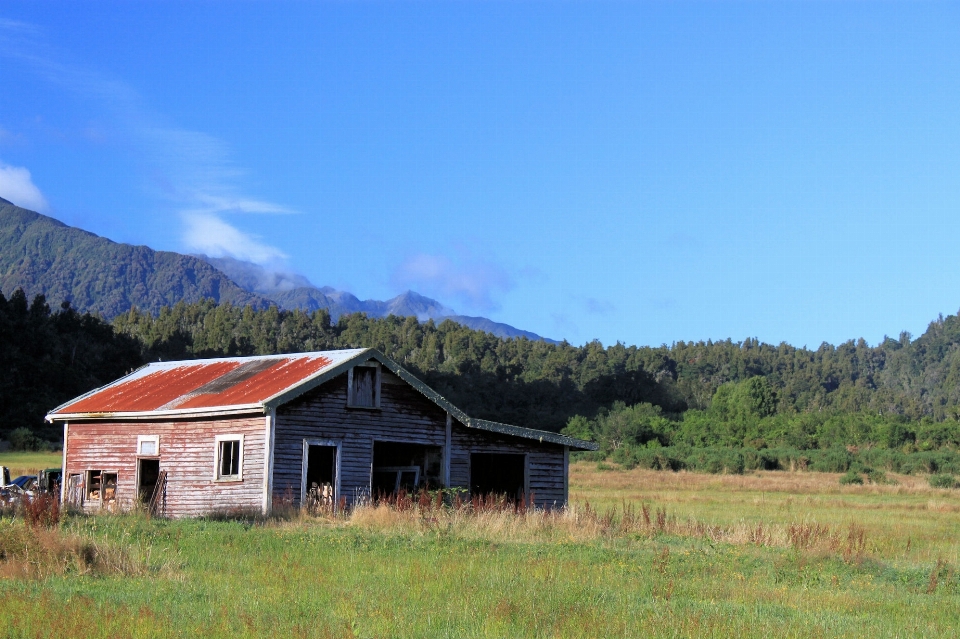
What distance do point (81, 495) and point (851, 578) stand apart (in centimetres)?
2226

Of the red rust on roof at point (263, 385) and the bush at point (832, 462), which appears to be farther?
the bush at point (832, 462)

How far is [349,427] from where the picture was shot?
94.2 ft

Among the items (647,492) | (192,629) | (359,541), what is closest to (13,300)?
(647,492)

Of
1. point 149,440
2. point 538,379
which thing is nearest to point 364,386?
point 149,440

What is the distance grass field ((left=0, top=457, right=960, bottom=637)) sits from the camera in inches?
449

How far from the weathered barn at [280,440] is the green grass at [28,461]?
13.2m

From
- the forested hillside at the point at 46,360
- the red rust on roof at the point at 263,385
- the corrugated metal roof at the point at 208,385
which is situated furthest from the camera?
the forested hillside at the point at 46,360

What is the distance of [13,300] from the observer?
92.6m

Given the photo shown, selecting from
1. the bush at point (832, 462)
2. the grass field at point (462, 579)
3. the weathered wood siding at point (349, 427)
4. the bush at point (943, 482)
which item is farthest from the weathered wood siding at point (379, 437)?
the bush at point (832, 462)

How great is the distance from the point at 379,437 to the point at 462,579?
14901mm

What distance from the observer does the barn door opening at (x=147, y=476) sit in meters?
30.2

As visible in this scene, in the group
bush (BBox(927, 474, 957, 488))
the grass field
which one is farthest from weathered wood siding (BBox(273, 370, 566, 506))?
bush (BBox(927, 474, 957, 488))

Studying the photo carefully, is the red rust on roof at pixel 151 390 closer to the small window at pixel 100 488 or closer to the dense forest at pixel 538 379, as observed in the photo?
the small window at pixel 100 488

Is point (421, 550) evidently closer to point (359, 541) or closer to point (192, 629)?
point (359, 541)
